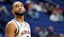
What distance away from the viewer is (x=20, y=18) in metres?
3.57

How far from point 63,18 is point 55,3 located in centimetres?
110

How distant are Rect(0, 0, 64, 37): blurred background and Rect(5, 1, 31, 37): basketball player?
17.8 ft

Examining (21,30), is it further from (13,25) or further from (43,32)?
(43,32)

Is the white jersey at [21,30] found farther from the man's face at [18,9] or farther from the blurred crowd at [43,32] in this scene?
the blurred crowd at [43,32]

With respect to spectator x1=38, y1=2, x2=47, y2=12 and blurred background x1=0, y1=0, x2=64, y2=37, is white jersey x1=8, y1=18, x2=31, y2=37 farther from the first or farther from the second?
spectator x1=38, y1=2, x2=47, y2=12

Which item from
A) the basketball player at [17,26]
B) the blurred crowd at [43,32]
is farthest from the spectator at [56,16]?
the basketball player at [17,26]

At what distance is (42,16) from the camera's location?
36.8 ft

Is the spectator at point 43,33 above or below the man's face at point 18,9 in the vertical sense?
below

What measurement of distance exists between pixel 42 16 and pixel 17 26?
7.77 meters

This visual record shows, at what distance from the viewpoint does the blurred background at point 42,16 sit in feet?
31.7

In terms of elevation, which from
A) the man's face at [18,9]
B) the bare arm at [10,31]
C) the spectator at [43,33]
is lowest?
the spectator at [43,33]

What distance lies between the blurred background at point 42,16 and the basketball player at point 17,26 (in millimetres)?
5435

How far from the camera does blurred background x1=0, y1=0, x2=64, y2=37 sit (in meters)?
9.68

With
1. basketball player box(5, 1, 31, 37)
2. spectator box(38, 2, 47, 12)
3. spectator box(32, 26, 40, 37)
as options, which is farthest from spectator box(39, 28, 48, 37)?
basketball player box(5, 1, 31, 37)
